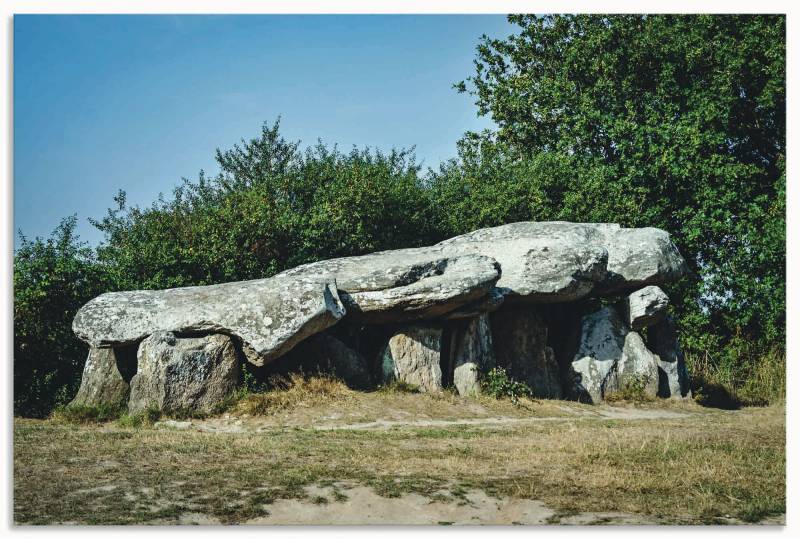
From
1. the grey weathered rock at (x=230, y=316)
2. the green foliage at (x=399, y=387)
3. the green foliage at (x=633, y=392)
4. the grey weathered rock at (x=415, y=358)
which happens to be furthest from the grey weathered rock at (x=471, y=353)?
the grey weathered rock at (x=230, y=316)

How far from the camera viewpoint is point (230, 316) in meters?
12.9

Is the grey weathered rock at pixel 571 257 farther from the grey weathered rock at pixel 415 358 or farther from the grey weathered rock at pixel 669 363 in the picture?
the grey weathered rock at pixel 415 358

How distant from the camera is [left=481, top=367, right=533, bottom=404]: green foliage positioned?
14977 mm

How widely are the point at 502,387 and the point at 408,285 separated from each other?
2734 mm

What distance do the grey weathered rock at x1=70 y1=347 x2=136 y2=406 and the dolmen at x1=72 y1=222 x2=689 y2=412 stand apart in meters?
0.02

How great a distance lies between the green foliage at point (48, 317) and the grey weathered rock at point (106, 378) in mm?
1181

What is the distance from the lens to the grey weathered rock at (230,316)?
12812 mm

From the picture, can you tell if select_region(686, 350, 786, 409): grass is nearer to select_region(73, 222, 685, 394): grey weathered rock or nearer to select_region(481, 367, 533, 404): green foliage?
select_region(73, 222, 685, 394): grey weathered rock

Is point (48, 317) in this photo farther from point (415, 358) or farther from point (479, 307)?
point (479, 307)

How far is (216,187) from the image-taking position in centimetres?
2730

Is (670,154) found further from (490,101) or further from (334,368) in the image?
(334,368)

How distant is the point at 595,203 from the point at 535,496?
1570 centimetres

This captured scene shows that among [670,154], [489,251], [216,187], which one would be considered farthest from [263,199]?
[670,154]
